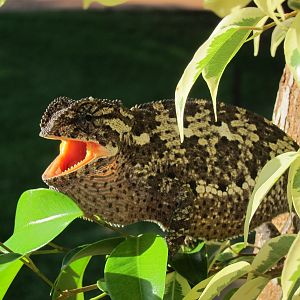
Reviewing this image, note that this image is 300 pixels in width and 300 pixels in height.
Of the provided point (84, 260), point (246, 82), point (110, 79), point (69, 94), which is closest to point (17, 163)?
point (69, 94)

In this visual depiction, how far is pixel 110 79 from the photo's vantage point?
5.84 metres

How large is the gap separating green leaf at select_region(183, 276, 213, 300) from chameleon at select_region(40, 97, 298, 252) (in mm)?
110

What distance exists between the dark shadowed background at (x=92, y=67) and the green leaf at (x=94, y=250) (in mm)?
3055

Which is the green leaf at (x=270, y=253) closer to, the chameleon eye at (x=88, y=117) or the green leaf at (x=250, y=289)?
the green leaf at (x=250, y=289)

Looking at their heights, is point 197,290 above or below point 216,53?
below

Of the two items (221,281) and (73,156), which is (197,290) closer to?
(221,281)

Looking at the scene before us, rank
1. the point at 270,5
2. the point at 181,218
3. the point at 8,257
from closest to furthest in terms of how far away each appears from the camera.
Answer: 1. the point at 270,5
2. the point at 8,257
3. the point at 181,218

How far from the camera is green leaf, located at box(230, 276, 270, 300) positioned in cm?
87

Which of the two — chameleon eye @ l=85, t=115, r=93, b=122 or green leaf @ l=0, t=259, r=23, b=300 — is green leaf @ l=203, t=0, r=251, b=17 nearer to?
chameleon eye @ l=85, t=115, r=93, b=122

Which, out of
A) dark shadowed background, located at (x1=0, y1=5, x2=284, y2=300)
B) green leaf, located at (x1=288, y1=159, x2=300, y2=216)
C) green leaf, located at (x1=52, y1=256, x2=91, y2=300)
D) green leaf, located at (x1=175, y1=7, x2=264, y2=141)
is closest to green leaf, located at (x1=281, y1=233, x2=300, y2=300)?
green leaf, located at (x1=288, y1=159, x2=300, y2=216)

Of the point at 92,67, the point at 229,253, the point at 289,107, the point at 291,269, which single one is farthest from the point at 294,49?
the point at 92,67

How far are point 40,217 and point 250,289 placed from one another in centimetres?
23

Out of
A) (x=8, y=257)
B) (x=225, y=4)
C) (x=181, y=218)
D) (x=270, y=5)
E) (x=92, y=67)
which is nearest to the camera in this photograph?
(x=270, y=5)

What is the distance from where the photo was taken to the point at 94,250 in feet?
3.04
